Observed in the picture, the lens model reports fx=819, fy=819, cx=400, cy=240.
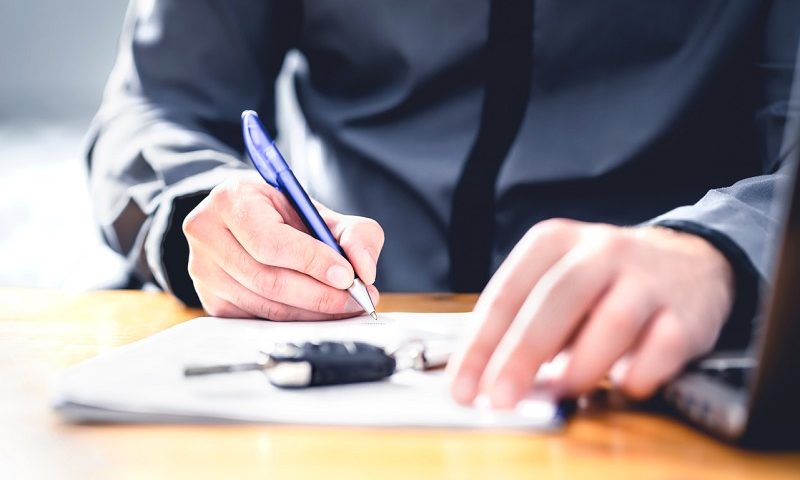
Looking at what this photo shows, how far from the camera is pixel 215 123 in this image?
1035 mm

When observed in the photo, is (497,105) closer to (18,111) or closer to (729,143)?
(729,143)

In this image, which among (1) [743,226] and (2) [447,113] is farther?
(2) [447,113]

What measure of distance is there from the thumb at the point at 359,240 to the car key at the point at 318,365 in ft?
0.69

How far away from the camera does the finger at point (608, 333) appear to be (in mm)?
382

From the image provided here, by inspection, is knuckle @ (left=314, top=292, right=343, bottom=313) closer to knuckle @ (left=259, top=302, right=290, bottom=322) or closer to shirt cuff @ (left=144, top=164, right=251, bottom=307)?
knuckle @ (left=259, top=302, right=290, bottom=322)

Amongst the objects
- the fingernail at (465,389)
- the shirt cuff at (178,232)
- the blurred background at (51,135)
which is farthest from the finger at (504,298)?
the blurred background at (51,135)

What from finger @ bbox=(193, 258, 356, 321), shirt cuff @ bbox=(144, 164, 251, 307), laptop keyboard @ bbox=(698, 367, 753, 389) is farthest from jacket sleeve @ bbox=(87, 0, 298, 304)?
laptop keyboard @ bbox=(698, 367, 753, 389)

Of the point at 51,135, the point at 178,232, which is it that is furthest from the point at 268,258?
the point at 51,135

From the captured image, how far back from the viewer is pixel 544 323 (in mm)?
384

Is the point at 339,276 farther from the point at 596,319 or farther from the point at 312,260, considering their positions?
the point at 596,319

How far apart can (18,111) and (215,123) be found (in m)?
0.70

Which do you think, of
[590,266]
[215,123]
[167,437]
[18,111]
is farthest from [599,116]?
[18,111]

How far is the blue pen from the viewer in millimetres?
648

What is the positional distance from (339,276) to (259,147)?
0.13 metres
